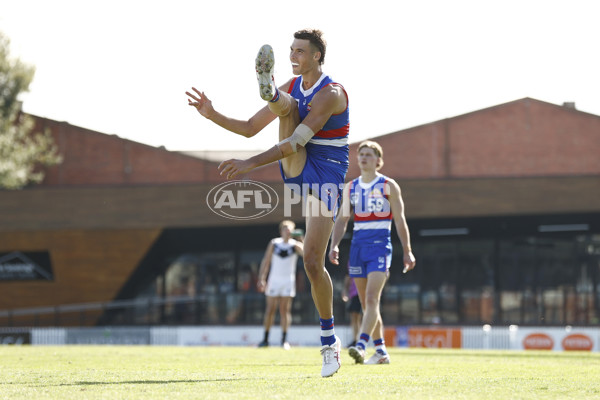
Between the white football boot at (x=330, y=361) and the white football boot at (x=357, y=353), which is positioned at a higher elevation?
the white football boot at (x=330, y=361)

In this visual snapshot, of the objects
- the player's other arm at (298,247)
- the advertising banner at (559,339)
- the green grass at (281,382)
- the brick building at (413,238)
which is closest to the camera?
the green grass at (281,382)

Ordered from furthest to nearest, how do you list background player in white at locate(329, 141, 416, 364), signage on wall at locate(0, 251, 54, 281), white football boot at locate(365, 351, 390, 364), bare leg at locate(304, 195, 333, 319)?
signage on wall at locate(0, 251, 54, 281)
background player in white at locate(329, 141, 416, 364)
white football boot at locate(365, 351, 390, 364)
bare leg at locate(304, 195, 333, 319)

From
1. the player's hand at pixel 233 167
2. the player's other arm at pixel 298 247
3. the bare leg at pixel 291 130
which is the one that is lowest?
the player's other arm at pixel 298 247

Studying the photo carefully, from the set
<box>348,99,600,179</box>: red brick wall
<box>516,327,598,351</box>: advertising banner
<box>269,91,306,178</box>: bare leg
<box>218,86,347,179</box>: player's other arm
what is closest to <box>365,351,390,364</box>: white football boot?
<box>269,91,306,178</box>: bare leg

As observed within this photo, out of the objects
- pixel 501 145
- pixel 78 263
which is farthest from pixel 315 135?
pixel 501 145

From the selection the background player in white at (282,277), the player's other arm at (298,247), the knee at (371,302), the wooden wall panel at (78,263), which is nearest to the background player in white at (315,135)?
the knee at (371,302)

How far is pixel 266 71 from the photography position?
22.0 feet

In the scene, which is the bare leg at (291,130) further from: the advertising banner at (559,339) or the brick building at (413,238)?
the brick building at (413,238)

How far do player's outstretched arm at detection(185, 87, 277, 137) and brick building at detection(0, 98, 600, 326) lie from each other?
28.1 meters

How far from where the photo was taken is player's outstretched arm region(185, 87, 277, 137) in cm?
750

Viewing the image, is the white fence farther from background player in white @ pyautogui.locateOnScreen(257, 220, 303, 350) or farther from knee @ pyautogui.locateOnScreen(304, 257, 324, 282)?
knee @ pyautogui.locateOnScreen(304, 257, 324, 282)

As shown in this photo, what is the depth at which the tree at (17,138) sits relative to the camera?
42844mm

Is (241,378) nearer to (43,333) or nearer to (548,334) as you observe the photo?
(548,334)

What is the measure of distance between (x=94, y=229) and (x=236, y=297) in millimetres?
6184
